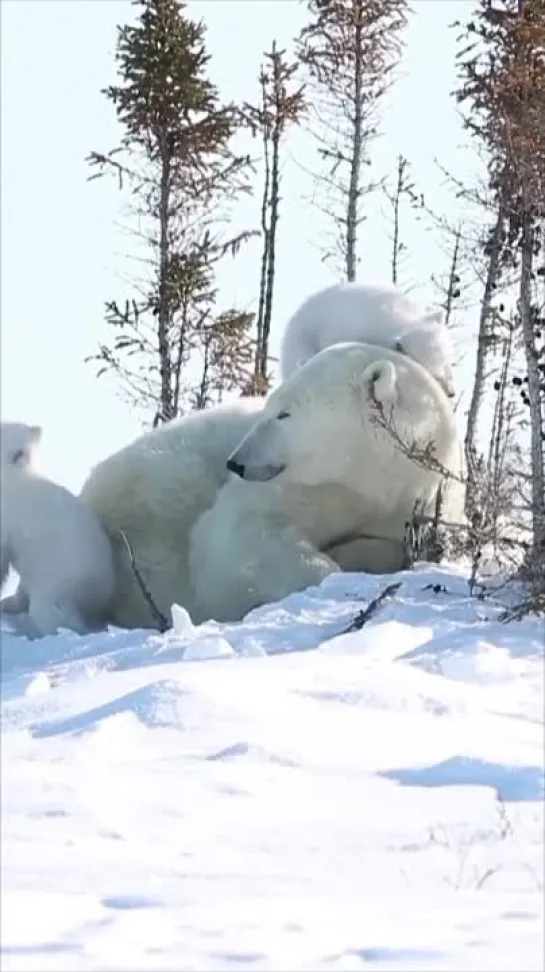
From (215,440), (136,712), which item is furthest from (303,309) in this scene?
(136,712)

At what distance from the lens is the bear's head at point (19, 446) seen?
7055 mm

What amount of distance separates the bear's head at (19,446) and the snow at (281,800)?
6.25 feet

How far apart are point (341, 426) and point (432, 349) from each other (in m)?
0.72

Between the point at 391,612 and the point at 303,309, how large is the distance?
9.40 ft

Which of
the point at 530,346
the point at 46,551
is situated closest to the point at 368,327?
the point at 530,346

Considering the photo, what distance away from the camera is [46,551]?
683 centimetres

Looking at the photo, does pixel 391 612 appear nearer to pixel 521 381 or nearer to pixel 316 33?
pixel 521 381

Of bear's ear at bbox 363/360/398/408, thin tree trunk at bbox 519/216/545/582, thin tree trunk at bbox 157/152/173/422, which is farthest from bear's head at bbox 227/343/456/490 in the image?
thin tree trunk at bbox 157/152/173/422

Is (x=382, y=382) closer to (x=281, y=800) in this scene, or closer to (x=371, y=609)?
(x=371, y=609)

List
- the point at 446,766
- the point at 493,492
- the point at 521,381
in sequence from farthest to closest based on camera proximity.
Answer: the point at 521,381 → the point at 493,492 → the point at 446,766

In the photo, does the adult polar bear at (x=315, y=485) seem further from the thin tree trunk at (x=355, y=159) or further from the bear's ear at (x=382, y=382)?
the thin tree trunk at (x=355, y=159)

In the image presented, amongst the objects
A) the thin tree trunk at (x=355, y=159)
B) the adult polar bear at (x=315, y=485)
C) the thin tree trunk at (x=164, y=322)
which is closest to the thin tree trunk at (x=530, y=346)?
the adult polar bear at (x=315, y=485)

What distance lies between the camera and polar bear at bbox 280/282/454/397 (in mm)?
7051

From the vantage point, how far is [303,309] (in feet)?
26.1
